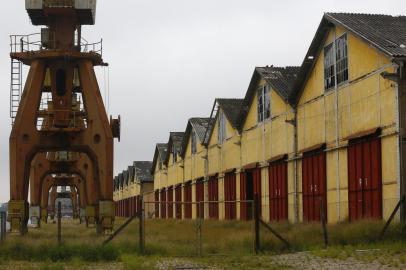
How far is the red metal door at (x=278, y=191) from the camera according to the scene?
29.6 meters

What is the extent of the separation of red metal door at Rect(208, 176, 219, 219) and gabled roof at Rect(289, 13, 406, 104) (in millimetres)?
15157

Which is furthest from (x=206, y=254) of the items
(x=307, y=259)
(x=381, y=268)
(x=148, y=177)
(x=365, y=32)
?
(x=148, y=177)

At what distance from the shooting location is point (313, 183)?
26297 mm

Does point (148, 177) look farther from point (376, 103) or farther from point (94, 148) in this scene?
point (376, 103)

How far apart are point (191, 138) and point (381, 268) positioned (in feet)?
131

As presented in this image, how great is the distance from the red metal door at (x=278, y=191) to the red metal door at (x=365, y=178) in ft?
22.2

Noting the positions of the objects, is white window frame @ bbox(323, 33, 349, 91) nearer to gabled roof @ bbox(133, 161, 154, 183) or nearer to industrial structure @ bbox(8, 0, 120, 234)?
industrial structure @ bbox(8, 0, 120, 234)

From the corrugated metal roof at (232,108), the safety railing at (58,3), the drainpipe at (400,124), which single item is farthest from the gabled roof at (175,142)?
the drainpipe at (400,124)

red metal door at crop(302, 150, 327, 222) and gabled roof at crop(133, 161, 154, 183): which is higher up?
gabled roof at crop(133, 161, 154, 183)

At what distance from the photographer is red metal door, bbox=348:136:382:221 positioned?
68.9 feet

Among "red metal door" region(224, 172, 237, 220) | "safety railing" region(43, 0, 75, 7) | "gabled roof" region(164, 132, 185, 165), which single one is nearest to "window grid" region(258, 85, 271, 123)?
"red metal door" region(224, 172, 237, 220)

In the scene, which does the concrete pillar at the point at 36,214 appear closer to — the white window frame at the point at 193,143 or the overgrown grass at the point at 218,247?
the white window frame at the point at 193,143

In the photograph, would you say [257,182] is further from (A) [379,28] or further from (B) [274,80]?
(A) [379,28]

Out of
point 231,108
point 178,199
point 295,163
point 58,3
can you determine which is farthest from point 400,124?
point 178,199
